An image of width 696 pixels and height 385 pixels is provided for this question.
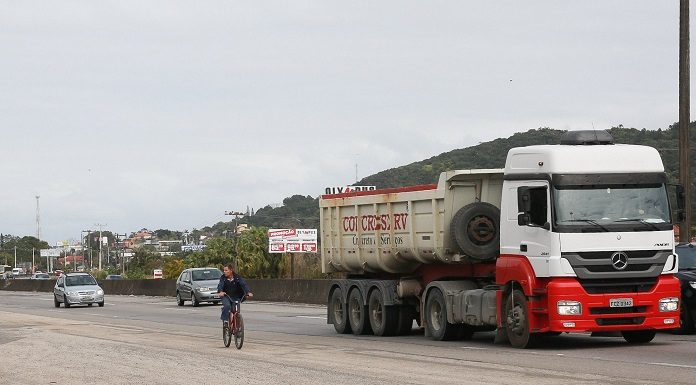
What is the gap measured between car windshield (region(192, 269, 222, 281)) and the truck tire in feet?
81.8

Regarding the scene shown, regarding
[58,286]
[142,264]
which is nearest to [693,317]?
[58,286]

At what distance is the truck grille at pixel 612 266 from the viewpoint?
19359 mm

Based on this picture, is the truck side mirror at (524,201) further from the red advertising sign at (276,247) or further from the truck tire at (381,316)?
the red advertising sign at (276,247)

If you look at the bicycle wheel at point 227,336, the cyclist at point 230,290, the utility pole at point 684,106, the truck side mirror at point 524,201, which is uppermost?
the utility pole at point 684,106

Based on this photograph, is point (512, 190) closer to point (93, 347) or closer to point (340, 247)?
point (340, 247)

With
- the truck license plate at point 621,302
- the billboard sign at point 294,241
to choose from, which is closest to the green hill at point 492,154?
the billboard sign at point 294,241

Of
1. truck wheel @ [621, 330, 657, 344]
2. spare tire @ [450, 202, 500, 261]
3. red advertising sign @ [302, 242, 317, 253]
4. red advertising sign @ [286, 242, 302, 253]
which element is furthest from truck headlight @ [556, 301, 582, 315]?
red advertising sign @ [286, 242, 302, 253]

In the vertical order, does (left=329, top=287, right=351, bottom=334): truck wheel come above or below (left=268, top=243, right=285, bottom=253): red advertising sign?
below

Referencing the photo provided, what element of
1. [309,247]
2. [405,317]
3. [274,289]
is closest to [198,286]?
[274,289]

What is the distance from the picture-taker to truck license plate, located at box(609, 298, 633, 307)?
19.5 metres

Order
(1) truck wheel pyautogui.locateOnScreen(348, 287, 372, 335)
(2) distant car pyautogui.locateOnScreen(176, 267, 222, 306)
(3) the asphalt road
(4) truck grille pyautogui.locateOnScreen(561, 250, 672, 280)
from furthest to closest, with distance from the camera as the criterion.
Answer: (2) distant car pyautogui.locateOnScreen(176, 267, 222, 306)
(1) truck wheel pyautogui.locateOnScreen(348, 287, 372, 335)
(4) truck grille pyautogui.locateOnScreen(561, 250, 672, 280)
(3) the asphalt road

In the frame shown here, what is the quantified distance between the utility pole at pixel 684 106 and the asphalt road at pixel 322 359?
5.97m

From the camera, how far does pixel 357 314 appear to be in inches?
1041

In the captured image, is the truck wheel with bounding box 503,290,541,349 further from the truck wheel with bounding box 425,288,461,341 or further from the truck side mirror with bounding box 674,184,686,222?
the truck side mirror with bounding box 674,184,686,222
